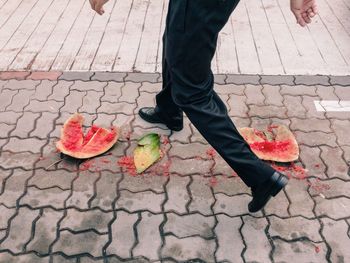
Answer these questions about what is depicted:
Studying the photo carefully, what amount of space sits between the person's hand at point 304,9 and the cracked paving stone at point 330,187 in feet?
4.22

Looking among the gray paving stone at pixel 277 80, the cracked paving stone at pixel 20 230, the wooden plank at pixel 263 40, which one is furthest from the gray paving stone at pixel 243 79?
the cracked paving stone at pixel 20 230

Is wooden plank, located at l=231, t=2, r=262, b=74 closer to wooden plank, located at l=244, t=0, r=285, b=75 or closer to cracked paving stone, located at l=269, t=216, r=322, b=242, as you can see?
wooden plank, located at l=244, t=0, r=285, b=75

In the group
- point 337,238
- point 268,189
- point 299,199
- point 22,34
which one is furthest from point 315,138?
point 22,34

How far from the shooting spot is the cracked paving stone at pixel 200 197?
9.89ft

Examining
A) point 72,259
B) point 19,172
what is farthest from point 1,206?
point 72,259

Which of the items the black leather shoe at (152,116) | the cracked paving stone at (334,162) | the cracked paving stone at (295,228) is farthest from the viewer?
the black leather shoe at (152,116)

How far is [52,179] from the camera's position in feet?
10.7

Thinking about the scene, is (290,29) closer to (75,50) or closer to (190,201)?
(75,50)

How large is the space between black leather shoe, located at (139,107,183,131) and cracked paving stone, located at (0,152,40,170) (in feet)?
3.40

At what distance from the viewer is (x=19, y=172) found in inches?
131

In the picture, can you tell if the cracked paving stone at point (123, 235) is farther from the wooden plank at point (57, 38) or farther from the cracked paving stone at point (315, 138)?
the wooden plank at point (57, 38)

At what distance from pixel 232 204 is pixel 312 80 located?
7.00ft

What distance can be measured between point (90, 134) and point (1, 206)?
0.99 meters

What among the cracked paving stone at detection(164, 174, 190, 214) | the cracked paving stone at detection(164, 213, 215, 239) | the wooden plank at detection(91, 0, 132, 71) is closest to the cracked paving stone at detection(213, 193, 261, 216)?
the cracked paving stone at detection(164, 213, 215, 239)
